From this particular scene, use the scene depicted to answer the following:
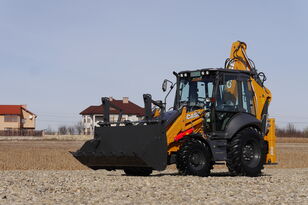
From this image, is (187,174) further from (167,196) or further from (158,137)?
(167,196)

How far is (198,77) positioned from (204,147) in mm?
2289

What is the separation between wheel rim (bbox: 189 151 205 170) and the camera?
1559cm

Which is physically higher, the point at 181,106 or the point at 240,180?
the point at 181,106

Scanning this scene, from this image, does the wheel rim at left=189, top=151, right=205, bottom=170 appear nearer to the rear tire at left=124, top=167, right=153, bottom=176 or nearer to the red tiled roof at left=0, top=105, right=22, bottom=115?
the rear tire at left=124, top=167, right=153, bottom=176

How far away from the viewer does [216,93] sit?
53.5 feet

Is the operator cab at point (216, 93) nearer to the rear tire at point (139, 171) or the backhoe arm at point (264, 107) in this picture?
the backhoe arm at point (264, 107)

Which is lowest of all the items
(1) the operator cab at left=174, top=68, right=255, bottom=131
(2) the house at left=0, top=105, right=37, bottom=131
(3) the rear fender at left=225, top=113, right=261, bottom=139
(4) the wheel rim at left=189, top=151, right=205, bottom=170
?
(4) the wheel rim at left=189, top=151, right=205, bottom=170

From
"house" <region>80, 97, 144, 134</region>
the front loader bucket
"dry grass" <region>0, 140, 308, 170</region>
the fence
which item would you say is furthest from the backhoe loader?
"house" <region>80, 97, 144, 134</region>

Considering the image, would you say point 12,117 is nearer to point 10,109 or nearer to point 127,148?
point 10,109

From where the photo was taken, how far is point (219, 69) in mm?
16531

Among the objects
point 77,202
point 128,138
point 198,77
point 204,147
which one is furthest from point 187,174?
point 77,202

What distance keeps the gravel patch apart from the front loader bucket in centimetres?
83

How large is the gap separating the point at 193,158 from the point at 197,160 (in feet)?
0.43

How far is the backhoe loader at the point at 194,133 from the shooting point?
15461 mm
